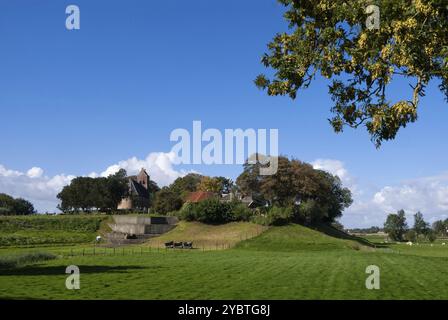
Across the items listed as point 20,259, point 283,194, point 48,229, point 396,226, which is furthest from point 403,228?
point 20,259

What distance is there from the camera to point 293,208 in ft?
284

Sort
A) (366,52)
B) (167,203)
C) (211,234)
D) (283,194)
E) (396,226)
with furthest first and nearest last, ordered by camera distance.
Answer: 1. (396,226)
2. (167,203)
3. (283,194)
4. (211,234)
5. (366,52)

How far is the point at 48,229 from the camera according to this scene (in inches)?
3578

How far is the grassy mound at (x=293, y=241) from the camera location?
230 feet

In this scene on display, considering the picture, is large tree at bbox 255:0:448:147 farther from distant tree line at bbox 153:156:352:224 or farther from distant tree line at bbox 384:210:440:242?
distant tree line at bbox 384:210:440:242

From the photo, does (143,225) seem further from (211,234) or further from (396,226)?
(396,226)

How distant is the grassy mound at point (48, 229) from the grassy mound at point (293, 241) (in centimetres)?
2962

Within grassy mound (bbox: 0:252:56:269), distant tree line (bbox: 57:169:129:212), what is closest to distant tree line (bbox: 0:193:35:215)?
distant tree line (bbox: 57:169:129:212)

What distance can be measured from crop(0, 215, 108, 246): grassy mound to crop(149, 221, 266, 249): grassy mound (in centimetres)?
1446

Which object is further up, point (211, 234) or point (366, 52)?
point (366, 52)

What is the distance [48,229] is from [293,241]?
46.2 meters

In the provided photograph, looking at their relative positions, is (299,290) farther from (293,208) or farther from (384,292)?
(293,208)

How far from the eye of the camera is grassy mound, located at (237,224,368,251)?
230 feet
